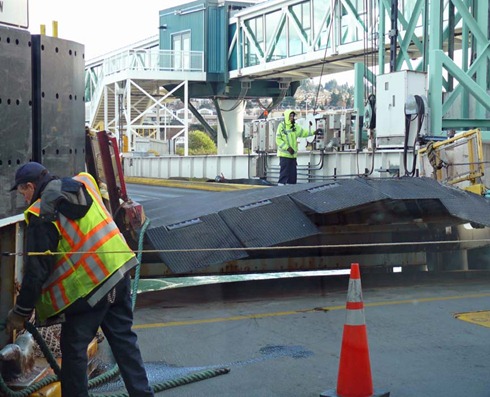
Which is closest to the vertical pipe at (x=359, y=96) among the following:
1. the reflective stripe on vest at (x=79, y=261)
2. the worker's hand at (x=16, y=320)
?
the reflective stripe on vest at (x=79, y=261)

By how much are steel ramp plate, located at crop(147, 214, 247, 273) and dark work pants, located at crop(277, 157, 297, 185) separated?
905 cm

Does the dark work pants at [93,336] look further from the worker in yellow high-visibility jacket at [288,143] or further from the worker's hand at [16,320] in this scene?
the worker in yellow high-visibility jacket at [288,143]

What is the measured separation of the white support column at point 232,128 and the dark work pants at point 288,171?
3026cm

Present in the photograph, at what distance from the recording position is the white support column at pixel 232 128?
4812 centimetres

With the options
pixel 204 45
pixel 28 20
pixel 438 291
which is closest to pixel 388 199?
pixel 438 291

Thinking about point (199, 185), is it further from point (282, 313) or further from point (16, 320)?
point (16, 320)

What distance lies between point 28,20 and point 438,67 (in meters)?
11.4

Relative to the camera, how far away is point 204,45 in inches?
1738

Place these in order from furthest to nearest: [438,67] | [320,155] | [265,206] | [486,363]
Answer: [320,155], [438,67], [265,206], [486,363]

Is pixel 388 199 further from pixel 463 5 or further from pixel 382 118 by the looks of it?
pixel 463 5

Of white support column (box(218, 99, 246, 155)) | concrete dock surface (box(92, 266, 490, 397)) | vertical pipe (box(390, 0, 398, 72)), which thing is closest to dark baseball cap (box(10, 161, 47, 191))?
concrete dock surface (box(92, 266, 490, 397))

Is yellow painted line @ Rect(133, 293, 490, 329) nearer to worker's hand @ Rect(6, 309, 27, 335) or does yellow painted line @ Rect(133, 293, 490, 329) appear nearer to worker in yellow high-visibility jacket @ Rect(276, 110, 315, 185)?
worker's hand @ Rect(6, 309, 27, 335)

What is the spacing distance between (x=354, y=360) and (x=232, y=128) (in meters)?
43.6

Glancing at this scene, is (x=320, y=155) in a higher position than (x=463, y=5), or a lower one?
lower
